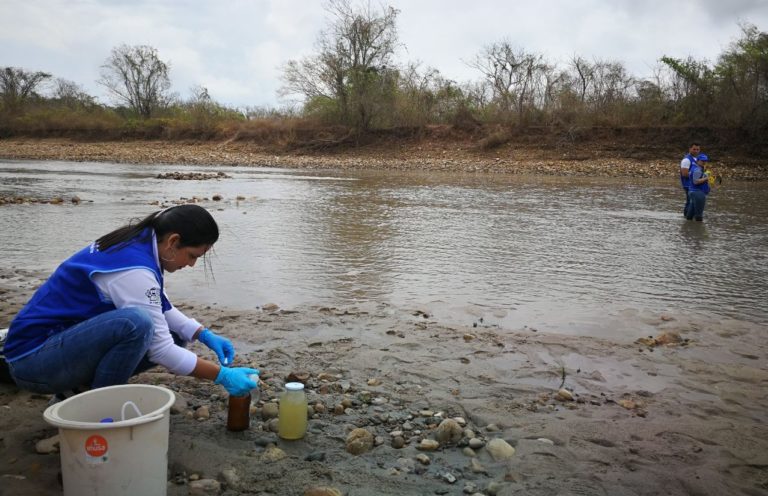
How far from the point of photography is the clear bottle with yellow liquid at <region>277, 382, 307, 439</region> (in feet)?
9.49

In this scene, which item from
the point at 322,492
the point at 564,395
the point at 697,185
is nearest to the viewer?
the point at 322,492

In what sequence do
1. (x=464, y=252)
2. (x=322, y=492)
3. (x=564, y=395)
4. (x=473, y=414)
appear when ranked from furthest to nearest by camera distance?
(x=464, y=252) < (x=564, y=395) < (x=473, y=414) < (x=322, y=492)

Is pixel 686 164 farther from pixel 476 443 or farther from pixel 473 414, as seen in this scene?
pixel 476 443

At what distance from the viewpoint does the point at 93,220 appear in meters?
10.4

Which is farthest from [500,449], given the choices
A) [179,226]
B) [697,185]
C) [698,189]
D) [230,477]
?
[698,189]

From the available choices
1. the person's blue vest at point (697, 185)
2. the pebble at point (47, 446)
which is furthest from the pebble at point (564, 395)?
the person's blue vest at point (697, 185)

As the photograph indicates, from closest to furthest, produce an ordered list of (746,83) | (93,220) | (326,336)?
1. (326,336)
2. (93,220)
3. (746,83)

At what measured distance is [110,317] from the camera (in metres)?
2.60

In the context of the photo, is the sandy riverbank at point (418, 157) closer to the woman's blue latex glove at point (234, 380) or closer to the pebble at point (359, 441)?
the pebble at point (359, 441)

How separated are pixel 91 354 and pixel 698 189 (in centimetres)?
1141

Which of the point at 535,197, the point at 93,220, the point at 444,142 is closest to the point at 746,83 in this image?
the point at 444,142

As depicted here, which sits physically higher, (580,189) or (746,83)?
(746,83)

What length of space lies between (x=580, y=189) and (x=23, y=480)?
1815cm

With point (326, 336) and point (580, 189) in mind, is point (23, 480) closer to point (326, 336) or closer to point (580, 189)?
point (326, 336)
